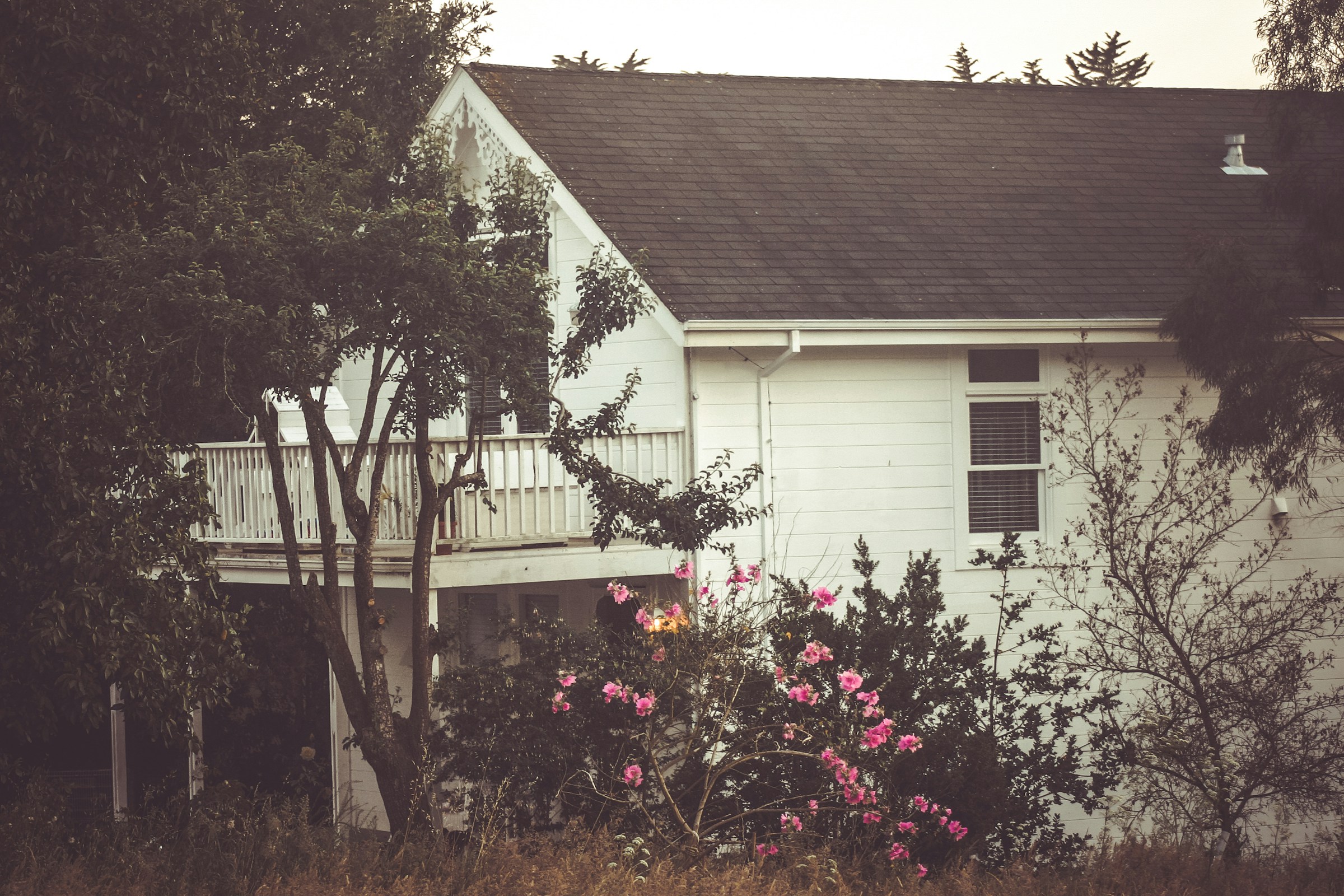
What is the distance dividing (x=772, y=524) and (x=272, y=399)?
4.41 meters

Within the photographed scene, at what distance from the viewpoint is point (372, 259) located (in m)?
9.33

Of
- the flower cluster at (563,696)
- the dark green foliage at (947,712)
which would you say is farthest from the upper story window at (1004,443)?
the flower cluster at (563,696)

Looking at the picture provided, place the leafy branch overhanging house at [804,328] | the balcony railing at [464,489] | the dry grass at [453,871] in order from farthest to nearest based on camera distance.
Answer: the leafy branch overhanging house at [804,328], the balcony railing at [464,489], the dry grass at [453,871]

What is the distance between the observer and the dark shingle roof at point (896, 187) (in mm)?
13133

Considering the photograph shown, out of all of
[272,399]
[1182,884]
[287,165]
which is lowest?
[1182,884]

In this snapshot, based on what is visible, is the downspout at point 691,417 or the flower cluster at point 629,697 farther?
the downspout at point 691,417

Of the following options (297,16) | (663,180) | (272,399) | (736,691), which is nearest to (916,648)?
(736,691)

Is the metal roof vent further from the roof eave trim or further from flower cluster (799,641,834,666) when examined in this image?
flower cluster (799,641,834,666)

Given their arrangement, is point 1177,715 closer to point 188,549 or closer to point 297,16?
point 188,549

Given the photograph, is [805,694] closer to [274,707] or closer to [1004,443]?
[1004,443]

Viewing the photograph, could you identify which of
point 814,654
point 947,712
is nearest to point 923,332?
point 947,712

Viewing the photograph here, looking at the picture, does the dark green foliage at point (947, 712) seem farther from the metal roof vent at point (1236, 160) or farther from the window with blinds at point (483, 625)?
the metal roof vent at point (1236, 160)

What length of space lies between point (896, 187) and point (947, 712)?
278 inches

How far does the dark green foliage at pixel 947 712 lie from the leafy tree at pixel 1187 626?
2.09ft
